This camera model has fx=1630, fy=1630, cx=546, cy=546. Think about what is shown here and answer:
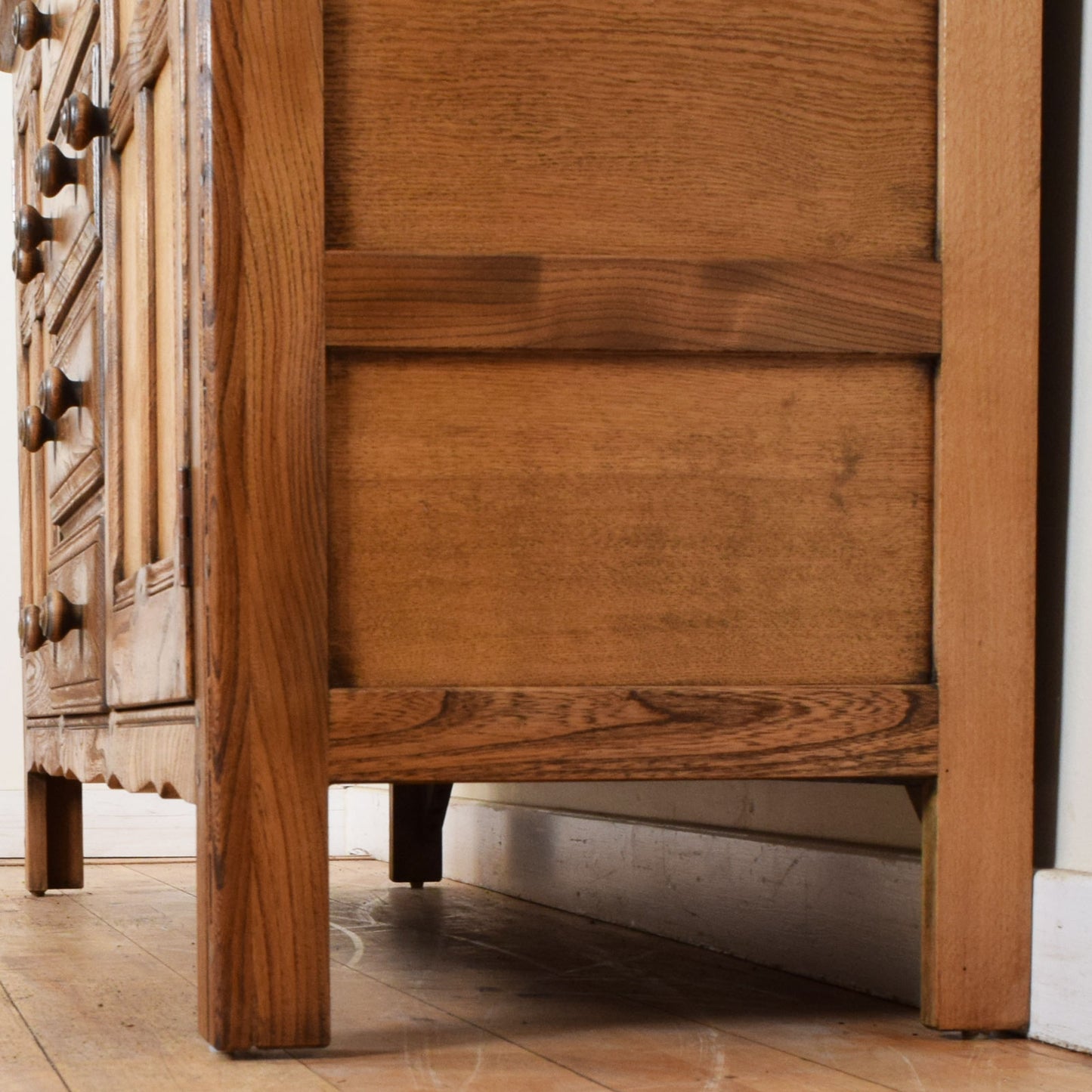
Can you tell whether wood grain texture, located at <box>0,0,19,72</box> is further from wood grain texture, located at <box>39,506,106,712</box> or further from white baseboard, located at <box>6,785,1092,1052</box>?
white baseboard, located at <box>6,785,1092,1052</box>

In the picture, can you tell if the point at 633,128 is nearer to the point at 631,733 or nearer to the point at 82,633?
the point at 631,733

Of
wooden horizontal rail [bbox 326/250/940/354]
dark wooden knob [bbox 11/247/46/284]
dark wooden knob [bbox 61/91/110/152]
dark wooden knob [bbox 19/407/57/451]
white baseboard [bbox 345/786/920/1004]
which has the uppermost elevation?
dark wooden knob [bbox 61/91/110/152]

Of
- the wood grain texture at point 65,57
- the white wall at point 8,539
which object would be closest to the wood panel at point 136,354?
the wood grain texture at point 65,57

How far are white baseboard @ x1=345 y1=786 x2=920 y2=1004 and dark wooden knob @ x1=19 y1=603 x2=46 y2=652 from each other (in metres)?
0.58

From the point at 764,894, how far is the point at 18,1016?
1.90 ft

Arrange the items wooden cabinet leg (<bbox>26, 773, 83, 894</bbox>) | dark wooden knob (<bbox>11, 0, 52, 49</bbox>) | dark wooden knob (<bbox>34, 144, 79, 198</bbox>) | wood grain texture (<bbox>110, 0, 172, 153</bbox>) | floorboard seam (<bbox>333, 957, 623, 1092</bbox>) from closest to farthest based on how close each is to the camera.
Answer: floorboard seam (<bbox>333, 957, 623, 1092</bbox>) → wood grain texture (<bbox>110, 0, 172, 153</bbox>) → dark wooden knob (<bbox>34, 144, 79, 198</bbox>) → dark wooden knob (<bbox>11, 0, 52, 49</bbox>) → wooden cabinet leg (<bbox>26, 773, 83, 894</bbox>)

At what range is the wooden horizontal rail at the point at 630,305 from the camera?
97 cm

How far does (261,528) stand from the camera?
94 centimetres

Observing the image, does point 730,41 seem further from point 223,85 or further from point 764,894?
point 764,894

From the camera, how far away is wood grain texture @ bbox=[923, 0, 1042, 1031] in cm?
100

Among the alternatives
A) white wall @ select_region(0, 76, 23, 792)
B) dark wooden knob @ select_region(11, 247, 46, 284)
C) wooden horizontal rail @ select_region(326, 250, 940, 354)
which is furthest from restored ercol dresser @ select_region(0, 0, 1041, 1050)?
white wall @ select_region(0, 76, 23, 792)

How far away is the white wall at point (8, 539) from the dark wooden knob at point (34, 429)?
108cm

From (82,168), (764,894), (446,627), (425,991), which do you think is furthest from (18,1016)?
(82,168)

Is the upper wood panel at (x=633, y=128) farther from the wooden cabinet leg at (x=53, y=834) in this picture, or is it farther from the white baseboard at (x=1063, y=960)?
the wooden cabinet leg at (x=53, y=834)
